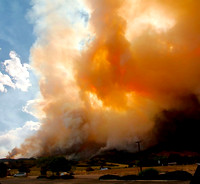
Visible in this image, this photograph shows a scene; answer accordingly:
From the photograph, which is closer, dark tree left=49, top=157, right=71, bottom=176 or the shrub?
the shrub

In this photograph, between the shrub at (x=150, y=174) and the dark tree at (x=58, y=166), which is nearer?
the shrub at (x=150, y=174)

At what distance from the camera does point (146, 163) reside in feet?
391

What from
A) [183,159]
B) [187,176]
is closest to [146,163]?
[183,159]

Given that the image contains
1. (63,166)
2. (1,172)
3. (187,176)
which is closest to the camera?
(187,176)

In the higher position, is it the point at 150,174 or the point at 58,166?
the point at 58,166

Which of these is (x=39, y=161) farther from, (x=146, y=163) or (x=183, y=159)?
(x=183, y=159)

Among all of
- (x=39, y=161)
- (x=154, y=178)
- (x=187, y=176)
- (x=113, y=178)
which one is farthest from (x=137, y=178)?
(x=39, y=161)

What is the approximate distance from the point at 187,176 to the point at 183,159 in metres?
101

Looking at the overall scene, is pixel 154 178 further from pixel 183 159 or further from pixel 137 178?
pixel 183 159

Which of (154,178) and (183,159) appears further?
(183,159)

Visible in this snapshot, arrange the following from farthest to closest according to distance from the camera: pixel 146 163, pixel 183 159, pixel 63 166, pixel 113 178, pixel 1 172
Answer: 1. pixel 183 159
2. pixel 146 163
3. pixel 1 172
4. pixel 63 166
5. pixel 113 178

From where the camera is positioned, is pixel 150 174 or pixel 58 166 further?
pixel 58 166

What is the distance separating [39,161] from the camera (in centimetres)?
9094

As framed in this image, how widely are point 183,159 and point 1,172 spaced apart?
107478mm
